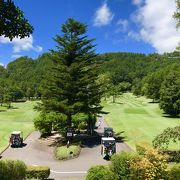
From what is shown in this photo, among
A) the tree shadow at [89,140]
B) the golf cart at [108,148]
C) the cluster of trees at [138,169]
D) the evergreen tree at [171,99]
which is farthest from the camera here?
the evergreen tree at [171,99]

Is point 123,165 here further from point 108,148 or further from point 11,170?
point 108,148

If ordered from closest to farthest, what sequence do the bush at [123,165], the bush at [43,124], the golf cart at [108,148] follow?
the bush at [123,165]
the golf cart at [108,148]
the bush at [43,124]

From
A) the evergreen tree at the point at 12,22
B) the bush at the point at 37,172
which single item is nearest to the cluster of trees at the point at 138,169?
the bush at the point at 37,172

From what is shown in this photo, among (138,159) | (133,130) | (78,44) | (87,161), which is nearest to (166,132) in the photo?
(138,159)

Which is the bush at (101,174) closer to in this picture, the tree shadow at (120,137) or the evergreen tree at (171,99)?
the tree shadow at (120,137)

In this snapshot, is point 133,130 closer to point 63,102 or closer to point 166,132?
point 63,102

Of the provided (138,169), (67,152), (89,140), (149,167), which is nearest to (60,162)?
(67,152)

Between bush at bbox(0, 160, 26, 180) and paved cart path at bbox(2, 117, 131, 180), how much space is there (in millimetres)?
6516

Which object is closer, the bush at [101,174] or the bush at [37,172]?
the bush at [101,174]

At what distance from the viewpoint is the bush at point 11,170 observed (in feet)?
66.4

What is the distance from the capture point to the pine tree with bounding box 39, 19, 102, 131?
142 feet

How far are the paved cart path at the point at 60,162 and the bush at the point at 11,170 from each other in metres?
6.52

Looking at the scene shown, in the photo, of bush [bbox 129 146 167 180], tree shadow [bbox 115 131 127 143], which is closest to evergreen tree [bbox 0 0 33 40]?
bush [bbox 129 146 167 180]

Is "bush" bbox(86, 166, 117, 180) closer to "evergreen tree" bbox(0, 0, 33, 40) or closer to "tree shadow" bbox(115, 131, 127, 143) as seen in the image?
"evergreen tree" bbox(0, 0, 33, 40)
